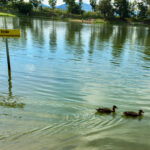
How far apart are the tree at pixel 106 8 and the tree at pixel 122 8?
8944 mm

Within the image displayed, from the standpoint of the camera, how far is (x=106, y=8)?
406 ft

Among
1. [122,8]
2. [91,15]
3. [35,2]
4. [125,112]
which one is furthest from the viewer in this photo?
[35,2]

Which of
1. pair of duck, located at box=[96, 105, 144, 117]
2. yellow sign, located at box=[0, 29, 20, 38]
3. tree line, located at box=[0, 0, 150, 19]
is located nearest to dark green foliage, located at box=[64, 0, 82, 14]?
tree line, located at box=[0, 0, 150, 19]

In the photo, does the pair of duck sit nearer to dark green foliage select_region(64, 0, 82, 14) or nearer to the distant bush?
the distant bush

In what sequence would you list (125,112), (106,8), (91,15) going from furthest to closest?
(91,15)
(106,8)
(125,112)

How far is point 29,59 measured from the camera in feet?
52.0

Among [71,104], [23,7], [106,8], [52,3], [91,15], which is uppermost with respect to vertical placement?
[52,3]

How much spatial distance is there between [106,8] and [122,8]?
14496 millimetres

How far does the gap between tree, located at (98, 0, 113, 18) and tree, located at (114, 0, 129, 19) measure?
29.3 feet

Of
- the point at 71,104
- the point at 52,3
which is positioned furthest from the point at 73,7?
the point at 71,104

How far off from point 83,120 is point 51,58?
10.6 m

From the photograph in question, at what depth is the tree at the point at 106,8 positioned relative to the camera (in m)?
124

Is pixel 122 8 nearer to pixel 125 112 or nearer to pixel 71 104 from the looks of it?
pixel 71 104

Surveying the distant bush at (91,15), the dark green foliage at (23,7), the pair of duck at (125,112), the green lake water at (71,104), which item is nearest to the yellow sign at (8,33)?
the green lake water at (71,104)
